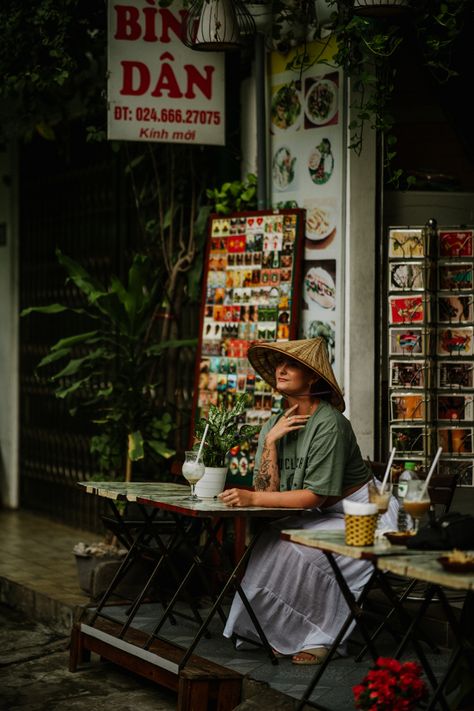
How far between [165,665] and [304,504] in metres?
1.09

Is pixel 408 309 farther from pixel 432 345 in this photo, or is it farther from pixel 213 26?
pixel 213 26

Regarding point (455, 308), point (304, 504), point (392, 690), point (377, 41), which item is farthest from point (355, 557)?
point (377, 41)

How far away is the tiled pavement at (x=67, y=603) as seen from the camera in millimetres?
5938

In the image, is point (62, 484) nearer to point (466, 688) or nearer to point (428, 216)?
point (428, 216)

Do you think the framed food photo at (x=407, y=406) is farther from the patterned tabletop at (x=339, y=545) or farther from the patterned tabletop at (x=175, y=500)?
the patterned tabletop at (x=339, y=545)

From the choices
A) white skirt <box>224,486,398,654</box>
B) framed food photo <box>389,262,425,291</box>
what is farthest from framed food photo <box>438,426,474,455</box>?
white skirt <box>224,486,398,654</box>

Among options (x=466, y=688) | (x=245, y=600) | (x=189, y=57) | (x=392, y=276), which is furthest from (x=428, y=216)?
(x=466, y=688)

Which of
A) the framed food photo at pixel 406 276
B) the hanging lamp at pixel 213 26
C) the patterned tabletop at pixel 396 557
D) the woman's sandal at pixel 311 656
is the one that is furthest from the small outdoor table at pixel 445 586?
the hanging lamp at pixel 213 26

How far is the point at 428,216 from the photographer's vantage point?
825 cm

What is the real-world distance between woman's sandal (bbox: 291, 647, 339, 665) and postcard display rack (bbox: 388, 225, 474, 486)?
1.71 m

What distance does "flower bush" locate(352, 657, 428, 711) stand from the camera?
4.96m

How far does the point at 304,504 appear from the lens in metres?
6.28

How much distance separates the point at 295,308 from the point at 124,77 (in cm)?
197

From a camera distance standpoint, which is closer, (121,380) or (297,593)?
(297,593)
